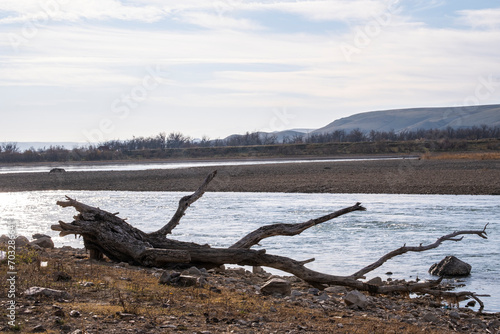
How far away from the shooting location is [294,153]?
92.8 metres

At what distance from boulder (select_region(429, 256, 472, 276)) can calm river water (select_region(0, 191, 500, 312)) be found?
0.67 ft

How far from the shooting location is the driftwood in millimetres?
10523

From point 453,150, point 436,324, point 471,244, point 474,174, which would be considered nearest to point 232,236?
point 471,244

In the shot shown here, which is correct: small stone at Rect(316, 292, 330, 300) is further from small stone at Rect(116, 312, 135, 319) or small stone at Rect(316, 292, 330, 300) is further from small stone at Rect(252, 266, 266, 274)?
small stone at Rect(116, 312, 135, 319)

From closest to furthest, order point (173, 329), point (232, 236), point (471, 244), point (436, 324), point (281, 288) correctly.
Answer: point (173, 329) → point (436, 324) → point (281, 288) → point (471, 244) → point (232, 236)

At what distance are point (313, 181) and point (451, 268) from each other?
26.1 m

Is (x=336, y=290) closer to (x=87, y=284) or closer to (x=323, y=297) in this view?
(x=323, y=297)

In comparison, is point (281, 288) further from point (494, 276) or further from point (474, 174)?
point (474, 174)

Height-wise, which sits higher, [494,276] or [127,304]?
[127,304]

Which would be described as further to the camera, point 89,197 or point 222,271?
point 89,197

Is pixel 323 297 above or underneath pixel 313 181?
underneath

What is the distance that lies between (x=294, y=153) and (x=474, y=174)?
5585cm

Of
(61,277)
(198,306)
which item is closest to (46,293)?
(61,277)

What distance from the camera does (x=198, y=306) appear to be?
7.91 m
